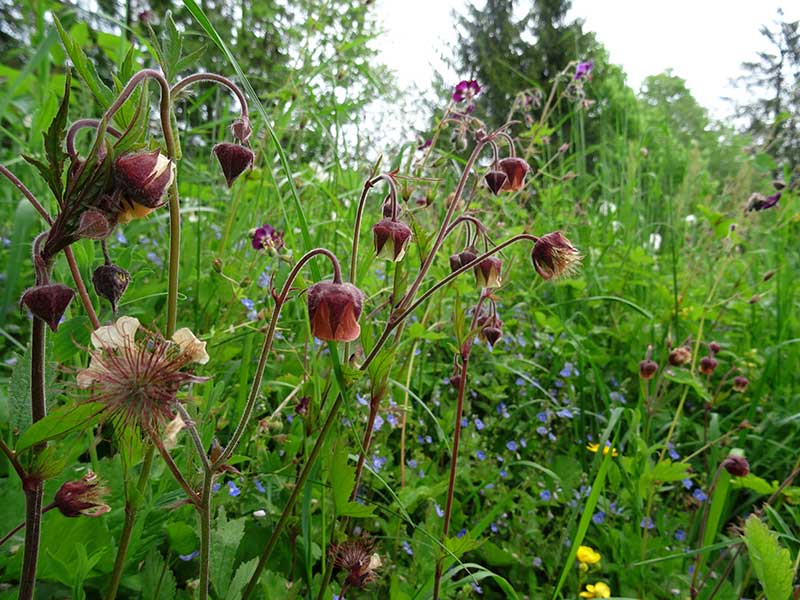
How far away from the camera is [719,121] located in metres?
8.48

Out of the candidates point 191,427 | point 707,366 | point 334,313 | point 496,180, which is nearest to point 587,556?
point 707,366

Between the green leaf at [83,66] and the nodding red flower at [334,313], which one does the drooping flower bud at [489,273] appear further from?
the green leaf at [83,66]

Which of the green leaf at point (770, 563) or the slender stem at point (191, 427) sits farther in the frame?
the green leaf at point (770, 563)

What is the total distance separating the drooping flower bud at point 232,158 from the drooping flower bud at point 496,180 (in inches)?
19.9

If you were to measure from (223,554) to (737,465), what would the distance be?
118 centimetres

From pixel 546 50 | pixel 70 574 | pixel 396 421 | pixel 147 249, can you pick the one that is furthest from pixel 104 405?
pixel 546 50

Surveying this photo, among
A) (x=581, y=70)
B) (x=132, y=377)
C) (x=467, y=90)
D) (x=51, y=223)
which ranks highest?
(x=581, y=70)

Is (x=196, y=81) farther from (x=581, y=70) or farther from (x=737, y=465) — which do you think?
(x=581, y=70)

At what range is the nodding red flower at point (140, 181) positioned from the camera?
536 mm

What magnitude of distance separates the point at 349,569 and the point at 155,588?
0.31 m

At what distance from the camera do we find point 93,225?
518 millimetres

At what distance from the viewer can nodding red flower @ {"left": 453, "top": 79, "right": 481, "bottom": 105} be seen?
82.3 inches

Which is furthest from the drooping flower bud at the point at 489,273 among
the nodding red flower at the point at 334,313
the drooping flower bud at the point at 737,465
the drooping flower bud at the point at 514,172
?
the drooping flower bud at the point at 737,465

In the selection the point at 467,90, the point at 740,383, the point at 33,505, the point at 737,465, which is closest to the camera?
the point at 33,505
